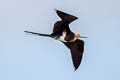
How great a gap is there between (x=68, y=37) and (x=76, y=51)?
85 mm

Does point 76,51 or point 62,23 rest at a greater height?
point 62,23

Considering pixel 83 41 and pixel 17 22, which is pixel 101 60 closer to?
pixel 83 41

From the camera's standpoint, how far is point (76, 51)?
1.32 m

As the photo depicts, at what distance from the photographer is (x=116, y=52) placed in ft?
5.03

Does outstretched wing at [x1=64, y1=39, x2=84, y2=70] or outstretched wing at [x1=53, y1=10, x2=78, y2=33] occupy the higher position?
outstretched wing at [x1=53, y1=10, x2=78, y2=33]

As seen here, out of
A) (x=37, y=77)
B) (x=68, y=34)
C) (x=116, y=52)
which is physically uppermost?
(x=68, y=34)

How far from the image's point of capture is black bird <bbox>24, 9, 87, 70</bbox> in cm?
128

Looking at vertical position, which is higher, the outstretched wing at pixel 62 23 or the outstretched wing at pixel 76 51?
the outstretched wing at pixel 62 23

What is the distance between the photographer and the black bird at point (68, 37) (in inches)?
50.4


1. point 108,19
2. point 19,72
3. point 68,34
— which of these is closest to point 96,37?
point 108,19

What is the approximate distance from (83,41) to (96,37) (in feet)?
0.53

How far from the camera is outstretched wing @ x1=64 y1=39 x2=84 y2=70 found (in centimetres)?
132

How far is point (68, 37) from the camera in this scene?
1297mm

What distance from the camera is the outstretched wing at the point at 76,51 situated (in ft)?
4.33
